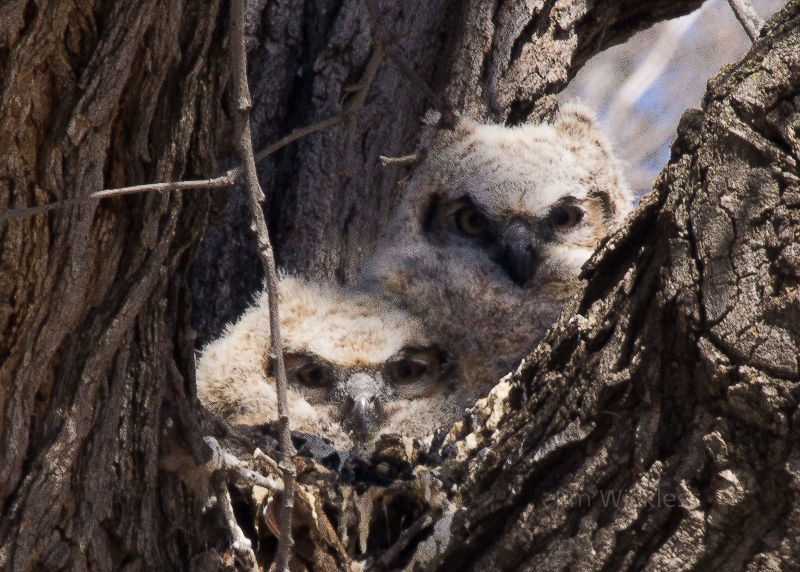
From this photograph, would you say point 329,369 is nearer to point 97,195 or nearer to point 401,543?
point 401,543

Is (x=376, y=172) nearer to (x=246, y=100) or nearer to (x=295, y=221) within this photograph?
(x=295, y=221)

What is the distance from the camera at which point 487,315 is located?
10.4ft

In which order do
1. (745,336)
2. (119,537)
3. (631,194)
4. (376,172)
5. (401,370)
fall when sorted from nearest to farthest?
(745,336) → (119,537) → (401,370) → (376,172) → (631,194)

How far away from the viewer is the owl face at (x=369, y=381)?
9.62 feet

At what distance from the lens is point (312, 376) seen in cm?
306

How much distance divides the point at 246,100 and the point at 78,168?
26cm

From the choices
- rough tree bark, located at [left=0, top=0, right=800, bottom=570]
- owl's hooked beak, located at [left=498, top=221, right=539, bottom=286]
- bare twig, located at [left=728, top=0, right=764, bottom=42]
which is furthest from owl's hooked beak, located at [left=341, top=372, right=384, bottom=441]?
bare twig, located at [left=728, top=0, right=764, bottom=42]

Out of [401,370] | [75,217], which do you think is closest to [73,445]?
[75,217]

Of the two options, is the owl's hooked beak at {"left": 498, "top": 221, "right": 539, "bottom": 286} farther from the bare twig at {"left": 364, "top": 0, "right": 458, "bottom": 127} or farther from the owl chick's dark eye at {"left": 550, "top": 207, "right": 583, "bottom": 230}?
the bare twig at {"left": 364, "top": 0, "right": 458, "bottom": 127}

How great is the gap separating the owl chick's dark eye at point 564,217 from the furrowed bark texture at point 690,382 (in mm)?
1846

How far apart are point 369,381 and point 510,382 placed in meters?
1.12

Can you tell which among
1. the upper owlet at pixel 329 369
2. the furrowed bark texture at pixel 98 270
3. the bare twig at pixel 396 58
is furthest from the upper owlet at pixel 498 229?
the furrowed bark texture at pixel 98 270

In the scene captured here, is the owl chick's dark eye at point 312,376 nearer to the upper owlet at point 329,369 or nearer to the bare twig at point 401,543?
the upper owlet at point 329,369

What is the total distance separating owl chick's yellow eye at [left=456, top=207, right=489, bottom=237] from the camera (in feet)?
11.9
